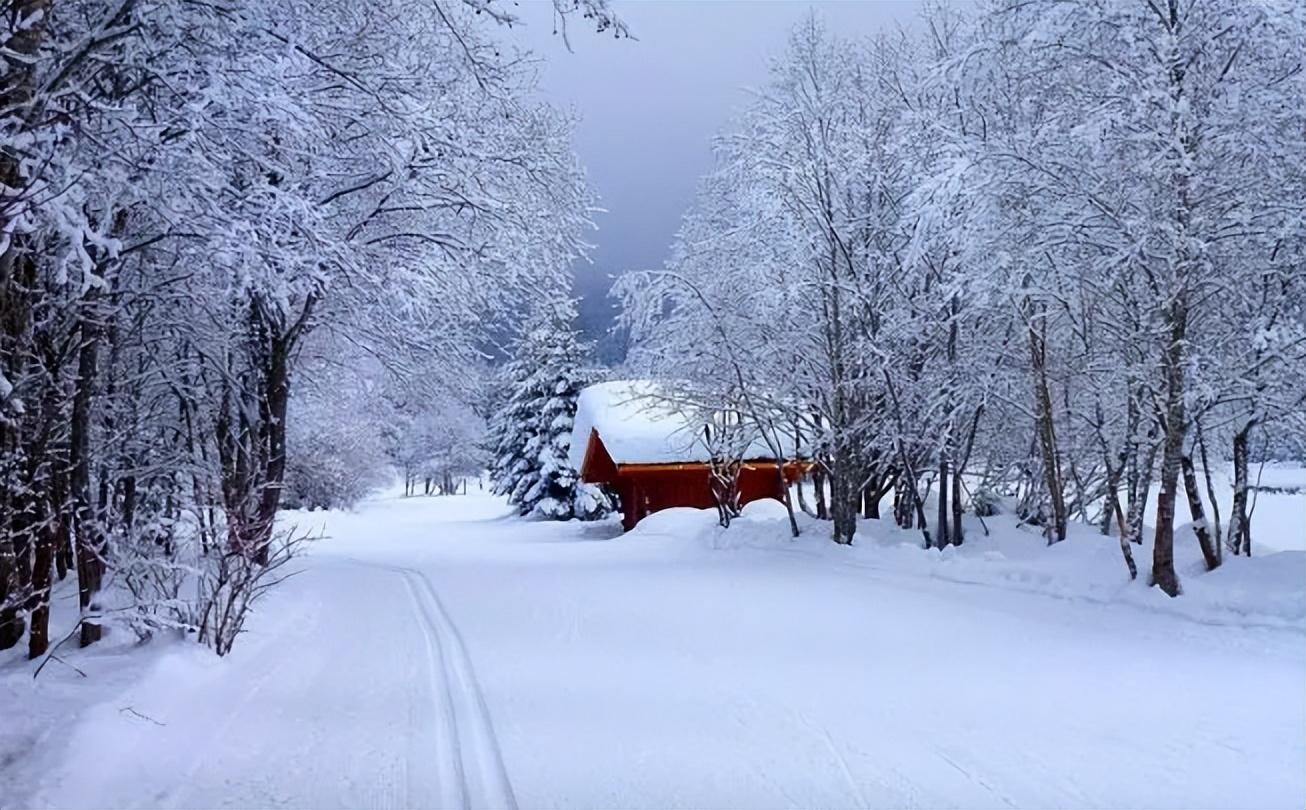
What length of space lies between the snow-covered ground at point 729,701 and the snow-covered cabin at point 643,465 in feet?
54.1

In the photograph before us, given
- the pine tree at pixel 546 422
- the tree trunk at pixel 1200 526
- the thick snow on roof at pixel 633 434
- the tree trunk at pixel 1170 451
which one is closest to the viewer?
the tree trunk at pixel 1170 451

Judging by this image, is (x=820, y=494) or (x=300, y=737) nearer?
(x=300, y=737)

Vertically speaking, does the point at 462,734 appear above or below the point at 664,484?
below

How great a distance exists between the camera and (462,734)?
5664mm

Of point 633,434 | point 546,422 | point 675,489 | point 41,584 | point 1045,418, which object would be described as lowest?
point 41,584

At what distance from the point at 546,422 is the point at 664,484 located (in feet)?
34.8

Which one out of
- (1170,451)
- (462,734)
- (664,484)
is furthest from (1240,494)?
(664,484)

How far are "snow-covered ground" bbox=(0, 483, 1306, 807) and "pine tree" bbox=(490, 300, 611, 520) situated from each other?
2634cm

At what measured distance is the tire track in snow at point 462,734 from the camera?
4.59m

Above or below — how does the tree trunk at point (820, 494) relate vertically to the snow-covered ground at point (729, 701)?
above

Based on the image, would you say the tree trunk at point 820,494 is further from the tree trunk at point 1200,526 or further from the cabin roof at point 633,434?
the tree trunk at point 1200,526

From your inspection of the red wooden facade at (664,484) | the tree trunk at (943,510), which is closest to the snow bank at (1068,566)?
the tree trunk at (943,510)

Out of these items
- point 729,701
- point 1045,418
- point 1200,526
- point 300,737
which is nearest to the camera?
point 300,737

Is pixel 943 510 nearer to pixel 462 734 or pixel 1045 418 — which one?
pixel 1045 418
